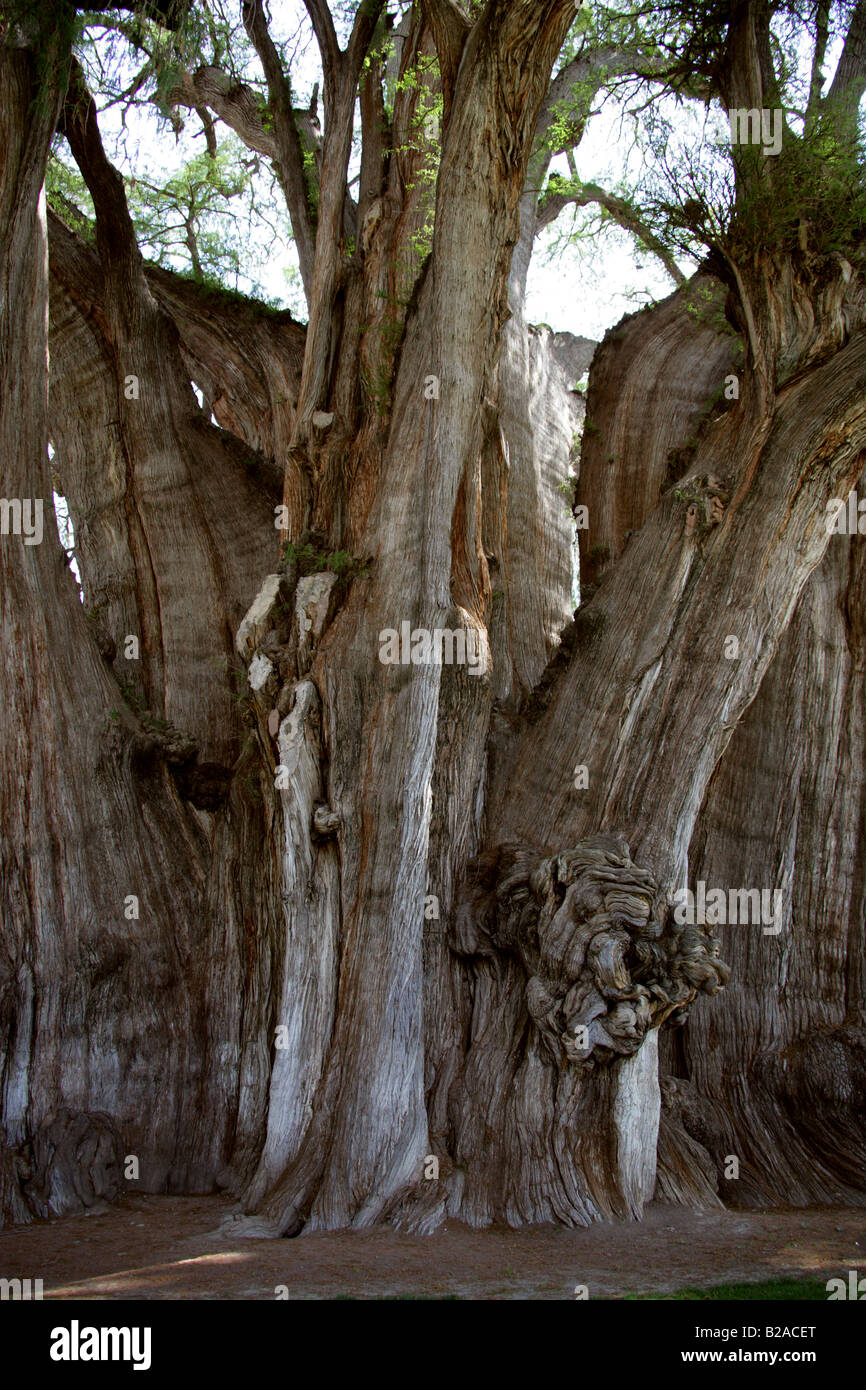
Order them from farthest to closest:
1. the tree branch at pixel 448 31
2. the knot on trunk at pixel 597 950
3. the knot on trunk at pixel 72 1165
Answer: the tree branch at pixel 448 31
the knot on trunk at pixel 72 1165
the knot on trunk at pixel 597 950

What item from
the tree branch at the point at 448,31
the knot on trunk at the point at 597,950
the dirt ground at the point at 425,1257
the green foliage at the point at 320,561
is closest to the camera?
the dirt ground at the point at 425,1257

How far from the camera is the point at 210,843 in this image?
6902 mm

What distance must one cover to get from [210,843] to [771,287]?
4.63 m

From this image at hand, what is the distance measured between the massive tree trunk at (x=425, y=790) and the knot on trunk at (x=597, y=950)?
2 cm

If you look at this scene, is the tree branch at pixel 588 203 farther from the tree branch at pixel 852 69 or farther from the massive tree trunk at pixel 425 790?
the massive tree trunk at pixel 425 790

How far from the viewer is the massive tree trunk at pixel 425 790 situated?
555 cm

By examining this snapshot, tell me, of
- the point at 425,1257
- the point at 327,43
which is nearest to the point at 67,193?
the point at 327,43

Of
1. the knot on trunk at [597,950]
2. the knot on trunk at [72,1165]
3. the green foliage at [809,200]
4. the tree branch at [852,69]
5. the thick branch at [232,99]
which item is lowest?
the knot on trunk at [72,1165]

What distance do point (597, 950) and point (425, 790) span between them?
116 cm

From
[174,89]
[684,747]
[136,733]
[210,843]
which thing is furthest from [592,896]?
[174,89]

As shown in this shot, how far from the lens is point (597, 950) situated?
5512 millimetres

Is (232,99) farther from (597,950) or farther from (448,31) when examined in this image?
(597,950)

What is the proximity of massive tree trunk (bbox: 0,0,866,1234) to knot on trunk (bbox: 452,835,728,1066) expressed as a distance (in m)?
0.02

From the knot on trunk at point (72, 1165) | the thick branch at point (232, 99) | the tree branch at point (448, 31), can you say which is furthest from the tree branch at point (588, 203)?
the knot on trunk at point (72, 1165)
